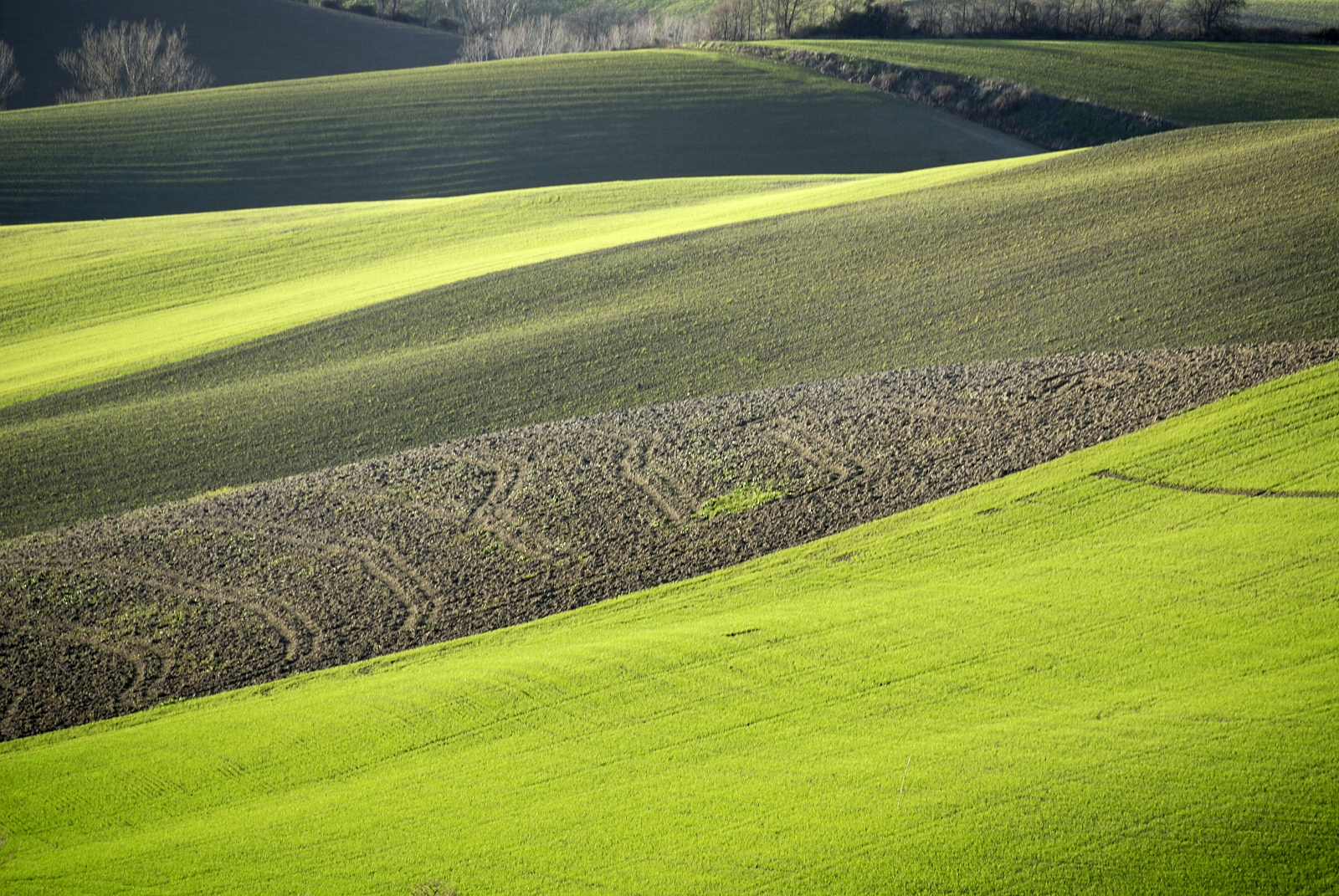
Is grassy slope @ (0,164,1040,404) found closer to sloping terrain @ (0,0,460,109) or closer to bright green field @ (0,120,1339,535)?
bright green field @ (0,120,1339,535)

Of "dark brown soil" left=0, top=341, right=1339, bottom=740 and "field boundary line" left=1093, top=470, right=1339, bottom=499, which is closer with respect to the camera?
"field boundary line" left=1093, top=470, right=1339, bottom=499

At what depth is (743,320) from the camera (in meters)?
25.1

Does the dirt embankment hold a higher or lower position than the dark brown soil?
higher

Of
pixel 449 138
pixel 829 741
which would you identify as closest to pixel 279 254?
pixel 449 138

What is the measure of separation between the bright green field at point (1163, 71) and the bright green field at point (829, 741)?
44780 millimetres

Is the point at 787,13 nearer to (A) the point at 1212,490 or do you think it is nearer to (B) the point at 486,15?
(B) the point at 486,15

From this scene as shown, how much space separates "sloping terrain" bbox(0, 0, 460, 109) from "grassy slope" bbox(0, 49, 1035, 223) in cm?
2144

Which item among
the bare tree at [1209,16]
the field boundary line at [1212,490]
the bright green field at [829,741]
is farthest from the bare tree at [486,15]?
the bright green field at [829,741]

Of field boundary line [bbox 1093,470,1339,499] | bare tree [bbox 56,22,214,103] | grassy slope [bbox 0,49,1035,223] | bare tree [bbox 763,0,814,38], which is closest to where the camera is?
field boundary line [bbox 1093,470,1339,499]

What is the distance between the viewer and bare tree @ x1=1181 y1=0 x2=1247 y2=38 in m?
63.8

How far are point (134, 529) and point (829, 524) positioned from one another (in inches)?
495

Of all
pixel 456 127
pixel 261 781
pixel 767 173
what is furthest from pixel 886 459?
pixel 456 127

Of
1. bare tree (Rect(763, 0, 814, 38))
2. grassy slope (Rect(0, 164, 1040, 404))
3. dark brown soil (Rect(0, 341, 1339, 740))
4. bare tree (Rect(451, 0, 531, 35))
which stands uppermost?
bare tree (Rect(451, 0, 531, 35))

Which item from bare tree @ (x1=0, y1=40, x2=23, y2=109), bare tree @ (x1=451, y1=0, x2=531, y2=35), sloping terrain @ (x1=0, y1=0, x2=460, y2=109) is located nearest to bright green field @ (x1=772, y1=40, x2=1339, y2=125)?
sloping terrain @ (x1=0, y1=0, x2=460, y2=109)
